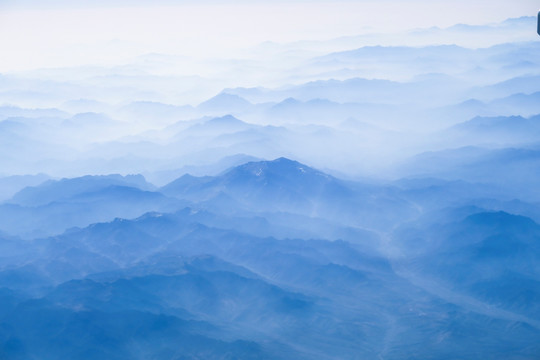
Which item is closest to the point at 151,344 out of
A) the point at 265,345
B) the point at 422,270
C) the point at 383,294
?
the point at 265,345

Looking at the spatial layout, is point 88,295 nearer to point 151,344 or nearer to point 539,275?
point 151,344

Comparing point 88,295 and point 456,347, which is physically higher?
point 88,295

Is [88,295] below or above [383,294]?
above

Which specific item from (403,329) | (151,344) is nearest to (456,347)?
(403,329)

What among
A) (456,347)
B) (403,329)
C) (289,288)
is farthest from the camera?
(289,288)

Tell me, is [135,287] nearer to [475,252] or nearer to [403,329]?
[403,329]

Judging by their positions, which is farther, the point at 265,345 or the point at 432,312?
the point at 432,312

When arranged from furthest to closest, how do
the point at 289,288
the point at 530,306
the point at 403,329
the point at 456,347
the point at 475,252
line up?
the point at 475,252
the point at 289,288
the point at 530,306
the point at 403,329
the point at 456,347

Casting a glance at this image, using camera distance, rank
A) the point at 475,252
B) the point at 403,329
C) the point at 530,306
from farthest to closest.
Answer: the point at 475,252 → the point at 530,306 → the point at 403,329

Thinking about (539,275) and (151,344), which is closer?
(151,344)
